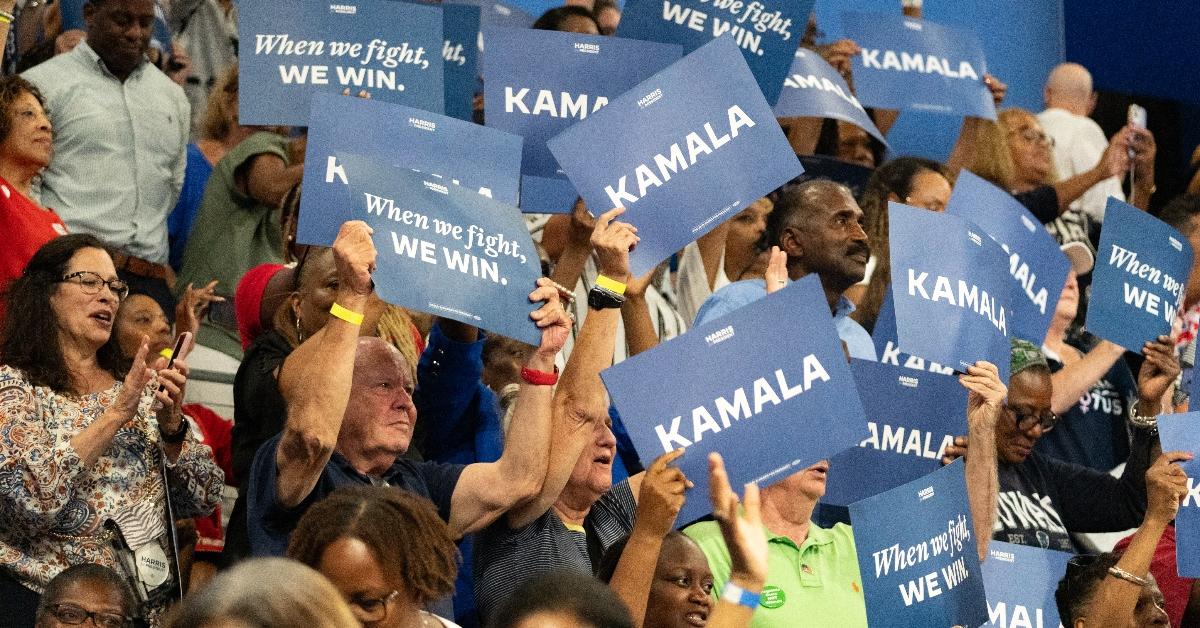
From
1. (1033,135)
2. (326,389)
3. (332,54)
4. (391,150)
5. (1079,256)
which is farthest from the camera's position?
(1033,135)

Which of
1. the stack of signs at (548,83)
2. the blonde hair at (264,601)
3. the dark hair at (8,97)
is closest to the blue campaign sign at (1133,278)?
the stack of signs at (548,83)

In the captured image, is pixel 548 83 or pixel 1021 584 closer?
pixel 1021 584

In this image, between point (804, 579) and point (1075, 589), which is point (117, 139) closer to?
point (804, 579)

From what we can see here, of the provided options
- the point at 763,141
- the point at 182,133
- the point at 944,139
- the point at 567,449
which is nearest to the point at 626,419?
the point at 567,449

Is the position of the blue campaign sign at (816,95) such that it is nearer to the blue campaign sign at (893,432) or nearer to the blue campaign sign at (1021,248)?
the blue campaign sign at (1021,248)

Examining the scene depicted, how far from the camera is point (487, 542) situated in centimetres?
431

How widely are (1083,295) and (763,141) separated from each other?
3583 millimetres

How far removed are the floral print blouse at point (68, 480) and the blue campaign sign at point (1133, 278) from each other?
2698mm

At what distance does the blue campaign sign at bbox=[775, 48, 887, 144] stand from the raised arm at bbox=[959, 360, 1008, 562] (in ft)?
4.37

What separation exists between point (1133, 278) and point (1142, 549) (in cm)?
103

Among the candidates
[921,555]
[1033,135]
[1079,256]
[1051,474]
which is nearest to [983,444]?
[921,555]

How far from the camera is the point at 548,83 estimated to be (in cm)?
506

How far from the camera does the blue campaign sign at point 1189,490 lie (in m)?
4.99

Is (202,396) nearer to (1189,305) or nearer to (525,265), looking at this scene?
(525,265)
